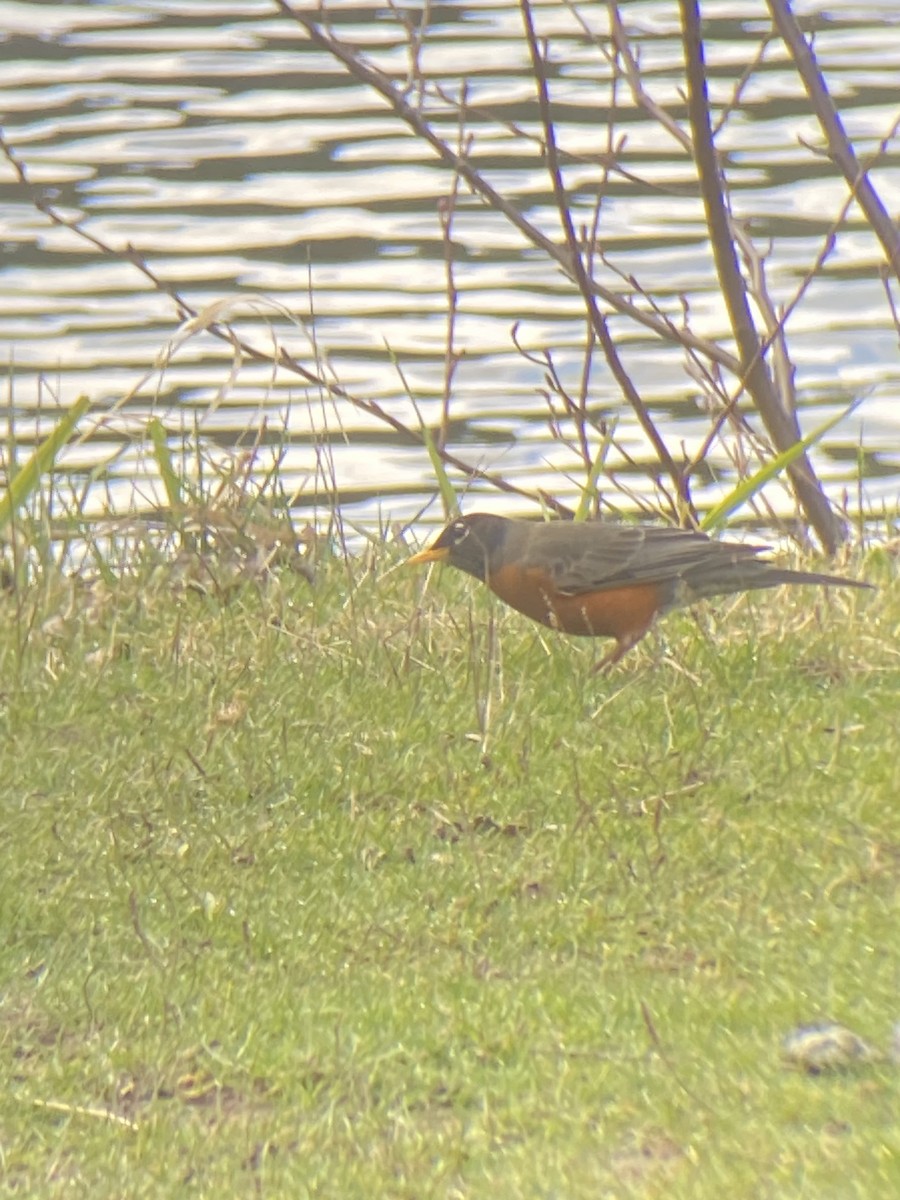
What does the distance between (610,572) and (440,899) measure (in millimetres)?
1504

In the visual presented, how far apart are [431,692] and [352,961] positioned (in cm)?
130

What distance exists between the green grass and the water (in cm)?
390

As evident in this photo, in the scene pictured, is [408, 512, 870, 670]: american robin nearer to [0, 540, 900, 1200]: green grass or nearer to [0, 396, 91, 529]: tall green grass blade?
[0, 540, 900, 1200]: green grass

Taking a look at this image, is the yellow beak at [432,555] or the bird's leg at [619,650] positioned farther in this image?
the yellow beak at [432,555]

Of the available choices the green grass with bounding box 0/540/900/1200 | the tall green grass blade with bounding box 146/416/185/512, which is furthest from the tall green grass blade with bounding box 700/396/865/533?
the tall green grass blade with bounding box 146/416/185/512

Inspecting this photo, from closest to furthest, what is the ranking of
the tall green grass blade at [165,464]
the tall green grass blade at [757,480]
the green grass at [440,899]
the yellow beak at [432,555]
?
A: 1. the green grass at [440,899]
2. the yellow beak at [432,555]
3. the tall green grass blade at [757,480]
4. the tall green grass blade at [165,464]

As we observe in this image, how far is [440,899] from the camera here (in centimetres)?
495

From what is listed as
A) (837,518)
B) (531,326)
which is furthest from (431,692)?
(531,326)

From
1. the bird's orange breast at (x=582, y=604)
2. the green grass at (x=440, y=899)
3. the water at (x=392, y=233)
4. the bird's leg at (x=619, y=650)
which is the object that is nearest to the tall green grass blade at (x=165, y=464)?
the green grass at (x=440, y=899)

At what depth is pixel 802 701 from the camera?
577 cm

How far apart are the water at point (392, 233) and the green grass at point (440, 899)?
3896 millimetres

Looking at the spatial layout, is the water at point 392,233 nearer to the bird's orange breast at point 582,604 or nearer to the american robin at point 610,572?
the american robin at point 610,572

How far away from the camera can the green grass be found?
3967 mm

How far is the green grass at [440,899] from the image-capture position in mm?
3967
